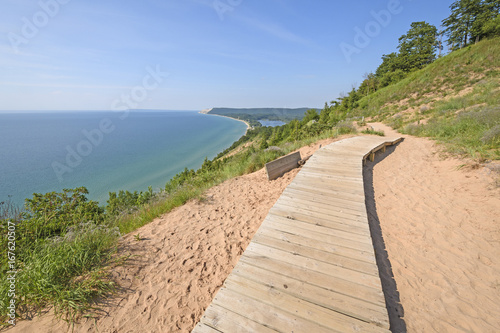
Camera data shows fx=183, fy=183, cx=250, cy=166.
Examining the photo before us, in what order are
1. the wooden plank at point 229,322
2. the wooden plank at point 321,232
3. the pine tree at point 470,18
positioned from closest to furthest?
the wooden plank at point 229,322 → the wooden plank at point 321,232 → the pine tree at point 470,18

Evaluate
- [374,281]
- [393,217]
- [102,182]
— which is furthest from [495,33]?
[102,182]

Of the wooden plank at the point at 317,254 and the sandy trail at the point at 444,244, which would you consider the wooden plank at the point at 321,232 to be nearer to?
the wooden plank at the point at 317,254

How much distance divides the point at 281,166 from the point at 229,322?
5.59m

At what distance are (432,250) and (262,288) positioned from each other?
357cm

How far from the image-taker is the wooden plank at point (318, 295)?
6.53ft

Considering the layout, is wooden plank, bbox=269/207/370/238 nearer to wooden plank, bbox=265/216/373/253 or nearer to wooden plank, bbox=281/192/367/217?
wooden plank, bbox=265/216/373/253

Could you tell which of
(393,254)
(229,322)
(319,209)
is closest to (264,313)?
(229,322)

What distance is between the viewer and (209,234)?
4.08 metres

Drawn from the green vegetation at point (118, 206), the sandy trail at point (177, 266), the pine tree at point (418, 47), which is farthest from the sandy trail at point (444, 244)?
the pine tree at point (418, 47)

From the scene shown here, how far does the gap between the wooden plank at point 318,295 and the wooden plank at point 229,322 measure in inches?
18.2

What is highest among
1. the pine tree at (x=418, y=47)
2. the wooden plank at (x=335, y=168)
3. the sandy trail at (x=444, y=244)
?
the pine tree at (x=418, y=47)

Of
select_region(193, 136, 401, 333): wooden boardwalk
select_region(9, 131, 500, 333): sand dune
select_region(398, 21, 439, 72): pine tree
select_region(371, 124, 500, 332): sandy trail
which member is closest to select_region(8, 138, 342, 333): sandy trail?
select_region(9, 131, 500, 333): sand dune

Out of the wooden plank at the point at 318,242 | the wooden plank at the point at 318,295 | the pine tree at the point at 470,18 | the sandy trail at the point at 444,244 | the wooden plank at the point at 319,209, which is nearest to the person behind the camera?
the wooden plank at the point at 318,295

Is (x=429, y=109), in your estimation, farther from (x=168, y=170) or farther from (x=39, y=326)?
(x=168, y=170)
